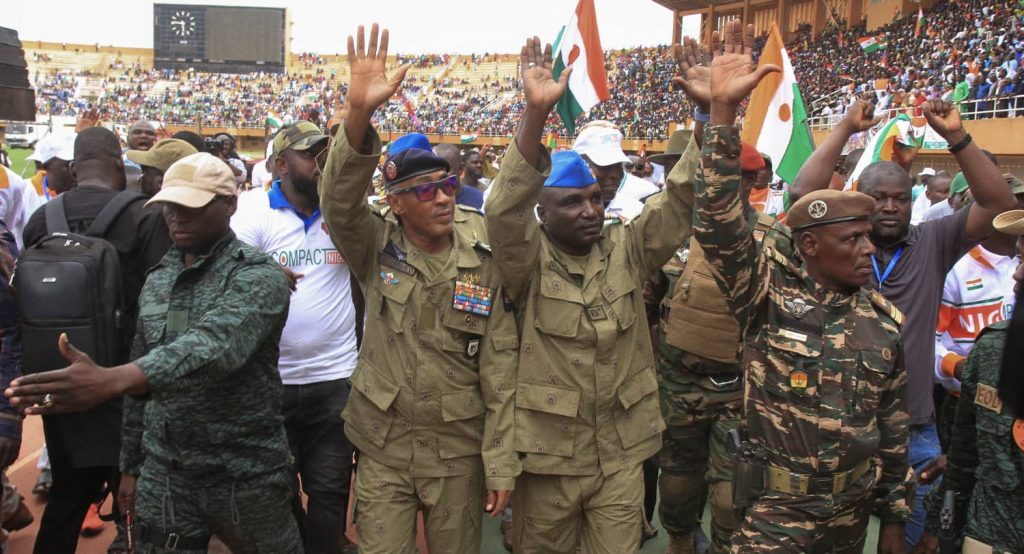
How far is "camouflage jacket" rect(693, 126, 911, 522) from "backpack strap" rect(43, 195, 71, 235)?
9.35ft

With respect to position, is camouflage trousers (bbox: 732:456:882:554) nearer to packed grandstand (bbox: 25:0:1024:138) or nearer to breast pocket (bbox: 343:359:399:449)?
breast pocket (bbox: 343:359:399:449)

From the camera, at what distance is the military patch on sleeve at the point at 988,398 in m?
2.61

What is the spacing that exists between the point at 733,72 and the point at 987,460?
160 centimetres

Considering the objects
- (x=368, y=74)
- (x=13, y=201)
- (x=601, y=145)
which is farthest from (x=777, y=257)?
(x=13, y=201)

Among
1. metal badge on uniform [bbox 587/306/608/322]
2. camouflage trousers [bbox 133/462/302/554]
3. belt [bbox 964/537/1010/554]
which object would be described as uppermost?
metal badge on uniform [bbox 587/306/608/322]

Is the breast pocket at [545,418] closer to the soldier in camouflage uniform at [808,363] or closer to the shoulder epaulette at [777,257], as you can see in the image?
the soldier in camouflage uniform at [808,363]

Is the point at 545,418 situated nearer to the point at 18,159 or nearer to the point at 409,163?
the point at 409,163

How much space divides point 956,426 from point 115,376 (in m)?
2.88

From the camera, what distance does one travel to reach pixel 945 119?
3.44m

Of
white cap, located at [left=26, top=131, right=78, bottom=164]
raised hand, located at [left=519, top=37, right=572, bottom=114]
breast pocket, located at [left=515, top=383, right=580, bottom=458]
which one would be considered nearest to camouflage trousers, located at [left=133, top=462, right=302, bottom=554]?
breast pocket, located at [left=515, top=383, right=580, bottom=458]

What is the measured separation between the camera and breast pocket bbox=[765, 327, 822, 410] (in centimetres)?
268

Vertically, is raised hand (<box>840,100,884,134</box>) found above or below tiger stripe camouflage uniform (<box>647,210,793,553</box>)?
above

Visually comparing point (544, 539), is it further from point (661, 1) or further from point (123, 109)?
point (123, 109)

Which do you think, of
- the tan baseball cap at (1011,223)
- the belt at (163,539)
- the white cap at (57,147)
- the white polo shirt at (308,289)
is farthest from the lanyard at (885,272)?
the white cap at (57,147)
